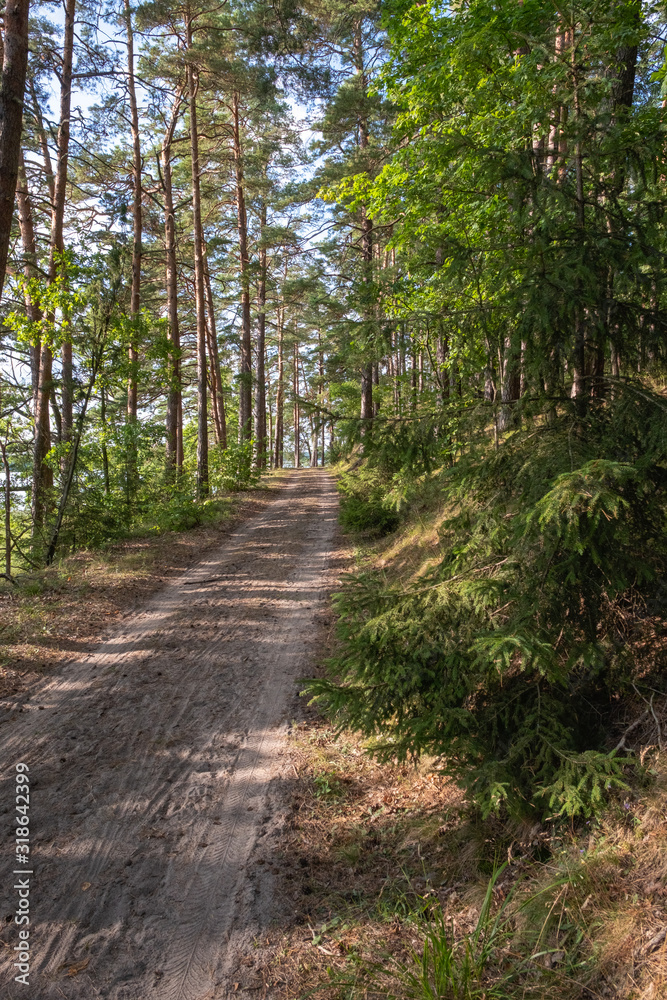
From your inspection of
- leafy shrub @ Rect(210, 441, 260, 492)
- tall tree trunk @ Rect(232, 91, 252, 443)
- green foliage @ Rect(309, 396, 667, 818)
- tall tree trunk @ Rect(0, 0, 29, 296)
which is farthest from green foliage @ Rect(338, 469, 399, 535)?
tall tree trunk @ Rect(232, 91, 252, 443)

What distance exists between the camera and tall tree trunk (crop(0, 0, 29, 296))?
6.21 meters

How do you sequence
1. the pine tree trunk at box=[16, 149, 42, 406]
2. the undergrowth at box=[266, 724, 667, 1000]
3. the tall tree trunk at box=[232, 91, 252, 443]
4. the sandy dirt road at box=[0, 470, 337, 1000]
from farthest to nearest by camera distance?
the tall tree trunk at box=[232, 91, 252, 443], the pine tree trunk at box=[16, 149, 42, 406], the sandy dirt road at box=[0, 470, 337, 1000], the undergrowth at box=[266, 724, 667, 1000]

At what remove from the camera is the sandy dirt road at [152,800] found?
278cm

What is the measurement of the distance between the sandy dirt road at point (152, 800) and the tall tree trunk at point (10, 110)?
5.08 metres

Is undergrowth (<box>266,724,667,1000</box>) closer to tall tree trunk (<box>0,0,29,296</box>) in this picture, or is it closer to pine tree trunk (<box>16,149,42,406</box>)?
tall tree trunk (<box>0,0,29,296</box>)

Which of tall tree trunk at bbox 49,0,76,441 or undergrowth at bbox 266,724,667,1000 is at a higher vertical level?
tall tree trunk at bbox 49,0,76,441

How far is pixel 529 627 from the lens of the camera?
9.57 ft

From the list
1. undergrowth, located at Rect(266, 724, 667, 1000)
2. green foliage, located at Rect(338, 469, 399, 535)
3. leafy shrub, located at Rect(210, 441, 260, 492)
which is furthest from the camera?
leafy shrub, located at Rect(210, 441, 260, 492)

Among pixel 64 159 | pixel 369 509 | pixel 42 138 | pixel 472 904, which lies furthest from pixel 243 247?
pixel 472 904

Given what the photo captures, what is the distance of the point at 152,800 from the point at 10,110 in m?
7.67

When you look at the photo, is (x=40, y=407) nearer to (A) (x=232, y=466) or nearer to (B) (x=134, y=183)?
(B) (x=134, y=183)

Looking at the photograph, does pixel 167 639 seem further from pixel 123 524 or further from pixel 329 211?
pixel 329 211

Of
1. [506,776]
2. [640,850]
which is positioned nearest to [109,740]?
[506,776]

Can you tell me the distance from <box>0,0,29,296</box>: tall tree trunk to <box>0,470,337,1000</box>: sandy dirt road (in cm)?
508
